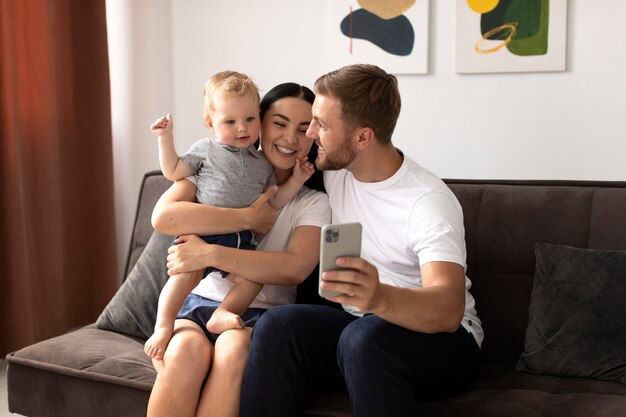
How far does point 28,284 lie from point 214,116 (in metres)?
1.42

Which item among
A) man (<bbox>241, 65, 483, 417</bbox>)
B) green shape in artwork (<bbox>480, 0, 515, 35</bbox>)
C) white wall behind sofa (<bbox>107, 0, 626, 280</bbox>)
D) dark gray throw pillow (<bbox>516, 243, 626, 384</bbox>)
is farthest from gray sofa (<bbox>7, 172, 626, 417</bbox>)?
green shape in artwork (<bbox>480, 0, 515, 35</bbox>)

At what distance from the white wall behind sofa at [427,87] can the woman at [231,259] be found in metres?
1.10

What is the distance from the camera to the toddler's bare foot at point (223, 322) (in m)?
2.15

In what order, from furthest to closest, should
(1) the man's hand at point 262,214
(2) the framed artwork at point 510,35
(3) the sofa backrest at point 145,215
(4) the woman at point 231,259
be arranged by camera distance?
(2) the framed artwork at point 510,35 < (3) the sofa backrest at point 145,215 < (1) the man's hand at point 262,214 < (4) the woman at point 231,259

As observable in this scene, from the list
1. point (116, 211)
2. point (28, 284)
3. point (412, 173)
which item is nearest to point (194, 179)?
point (412, 173)

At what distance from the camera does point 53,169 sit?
3.42 metres

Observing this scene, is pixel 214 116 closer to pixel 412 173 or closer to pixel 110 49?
pixel 412 173

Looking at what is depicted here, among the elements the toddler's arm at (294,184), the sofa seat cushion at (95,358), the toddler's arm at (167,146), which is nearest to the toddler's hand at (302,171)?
the toddler's arm at (294,184)

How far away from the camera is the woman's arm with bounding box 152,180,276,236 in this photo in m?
2.28

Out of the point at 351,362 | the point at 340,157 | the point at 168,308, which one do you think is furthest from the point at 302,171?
the point at 351,362

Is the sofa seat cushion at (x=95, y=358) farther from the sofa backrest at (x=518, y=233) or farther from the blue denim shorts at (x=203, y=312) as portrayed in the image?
the sofa backrest at (x=518, y=233)

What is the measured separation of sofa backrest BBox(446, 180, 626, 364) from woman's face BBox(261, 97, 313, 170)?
0.57 meters

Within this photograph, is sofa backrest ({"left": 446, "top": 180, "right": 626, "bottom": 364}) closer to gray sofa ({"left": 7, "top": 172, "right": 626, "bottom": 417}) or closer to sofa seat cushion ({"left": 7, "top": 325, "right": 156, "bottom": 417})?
gray sofa ({"left": 7, "top": 172, "right": 626, "bottom": 417})

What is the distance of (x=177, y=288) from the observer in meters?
2.26
